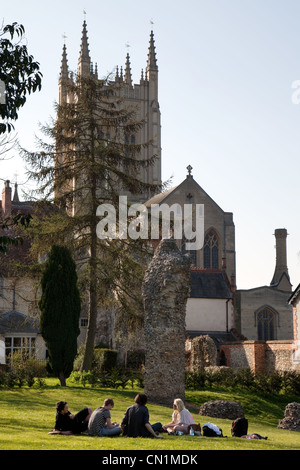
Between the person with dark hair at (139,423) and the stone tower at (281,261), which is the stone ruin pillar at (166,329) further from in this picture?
the stone tower at (281,261)

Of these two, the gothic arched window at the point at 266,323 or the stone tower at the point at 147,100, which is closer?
the gothic arched window at the point at 266,323

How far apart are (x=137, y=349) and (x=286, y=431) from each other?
61.0ft

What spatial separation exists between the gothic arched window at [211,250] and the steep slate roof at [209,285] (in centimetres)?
972

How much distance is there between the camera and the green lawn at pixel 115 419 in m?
11.6

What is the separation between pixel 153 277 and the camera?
22.1 meters

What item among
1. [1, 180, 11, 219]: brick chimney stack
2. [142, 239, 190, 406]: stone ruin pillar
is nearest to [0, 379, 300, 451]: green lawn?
[142, 239, 190, 406]: stone ruin pillar

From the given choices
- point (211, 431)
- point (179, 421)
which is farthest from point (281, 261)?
point (211, 431)

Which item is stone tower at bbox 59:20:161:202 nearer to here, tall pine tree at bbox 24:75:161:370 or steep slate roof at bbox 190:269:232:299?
steep slate roof at bbox 190:269:232:299

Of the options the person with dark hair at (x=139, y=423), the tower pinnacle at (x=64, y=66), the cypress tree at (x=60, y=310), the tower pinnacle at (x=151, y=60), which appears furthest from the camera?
the tower pinnacle at (x=151, y=60)

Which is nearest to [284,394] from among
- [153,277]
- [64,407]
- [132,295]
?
[132,295]

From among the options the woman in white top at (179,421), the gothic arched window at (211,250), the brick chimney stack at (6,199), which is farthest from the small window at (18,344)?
the woman in white top at (179,421)

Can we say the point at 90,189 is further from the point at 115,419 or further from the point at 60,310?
the point at 115,419

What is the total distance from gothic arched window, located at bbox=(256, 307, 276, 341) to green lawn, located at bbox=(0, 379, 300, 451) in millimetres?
24283

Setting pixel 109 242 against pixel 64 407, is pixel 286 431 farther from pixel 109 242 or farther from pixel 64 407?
pixel 109 242
